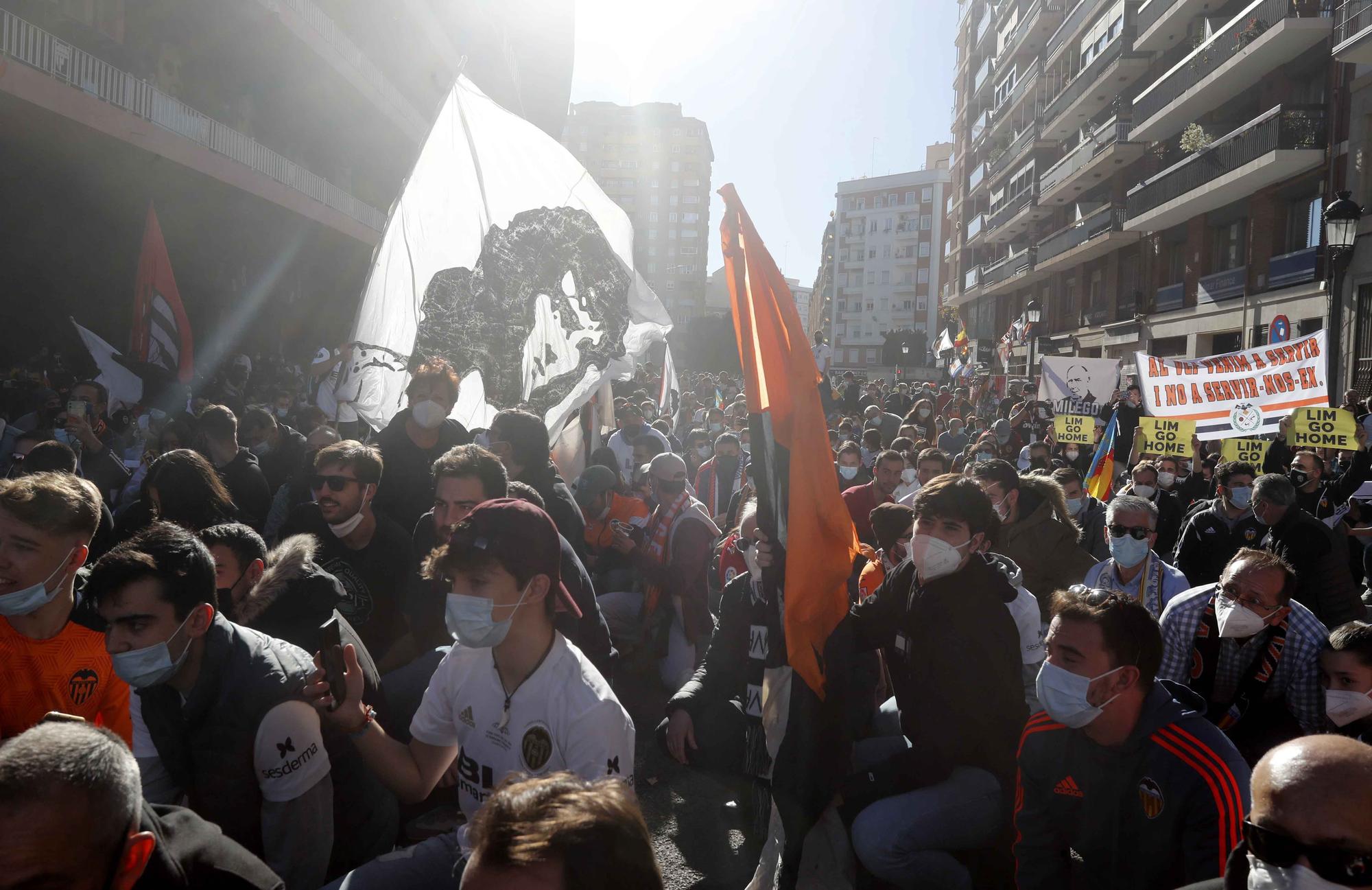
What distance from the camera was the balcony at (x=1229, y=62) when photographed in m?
19.8

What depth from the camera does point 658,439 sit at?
8.48 metres

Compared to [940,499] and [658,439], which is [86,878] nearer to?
[940,499]

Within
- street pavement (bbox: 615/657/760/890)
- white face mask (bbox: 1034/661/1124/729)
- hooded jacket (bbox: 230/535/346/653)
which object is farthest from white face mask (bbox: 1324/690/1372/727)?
hooded jacket (bbox: 230/535/346/653)

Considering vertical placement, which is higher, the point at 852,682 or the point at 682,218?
the point at 682,218

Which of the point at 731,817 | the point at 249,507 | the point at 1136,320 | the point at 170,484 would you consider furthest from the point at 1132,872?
the point at 1136,320

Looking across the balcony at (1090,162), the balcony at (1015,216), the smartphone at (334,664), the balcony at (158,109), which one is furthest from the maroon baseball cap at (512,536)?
the balcony at (1015,216)

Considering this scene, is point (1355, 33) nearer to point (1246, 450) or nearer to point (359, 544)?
point (1246, 450)

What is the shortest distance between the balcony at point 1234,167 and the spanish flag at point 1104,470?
50.3 feet

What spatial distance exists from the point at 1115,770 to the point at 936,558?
0.95 metres

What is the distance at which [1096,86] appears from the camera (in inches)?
1278

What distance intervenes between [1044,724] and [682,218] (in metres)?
118

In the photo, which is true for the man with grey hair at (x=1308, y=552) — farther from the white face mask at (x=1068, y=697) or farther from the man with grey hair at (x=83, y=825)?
the man with grey hair at (x=83, y=825)

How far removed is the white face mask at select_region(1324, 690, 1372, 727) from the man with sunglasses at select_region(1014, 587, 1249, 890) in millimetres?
782

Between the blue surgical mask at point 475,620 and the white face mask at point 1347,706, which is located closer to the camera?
the blue surgical mask at point 475,620
